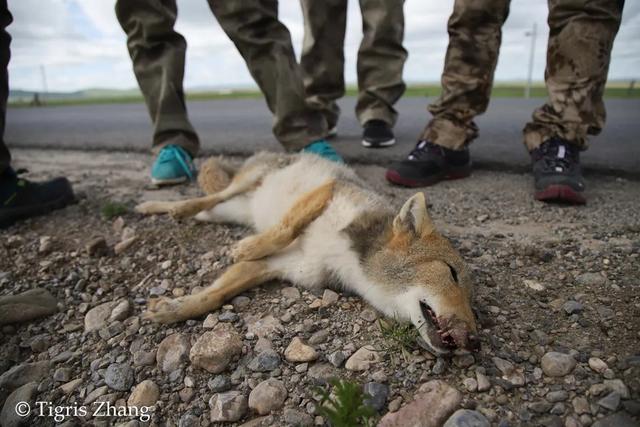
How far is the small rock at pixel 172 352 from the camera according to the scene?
7.17 ft

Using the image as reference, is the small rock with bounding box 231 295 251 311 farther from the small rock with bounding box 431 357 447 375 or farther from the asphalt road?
the asphalt road

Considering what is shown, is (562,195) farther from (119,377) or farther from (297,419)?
(119,377)

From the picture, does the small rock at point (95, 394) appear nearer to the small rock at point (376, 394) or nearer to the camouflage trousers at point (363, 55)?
the small rock at point (376, 394)

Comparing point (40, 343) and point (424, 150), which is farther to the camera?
point (424, 150)

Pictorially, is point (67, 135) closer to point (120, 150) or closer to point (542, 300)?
point (120, 150)

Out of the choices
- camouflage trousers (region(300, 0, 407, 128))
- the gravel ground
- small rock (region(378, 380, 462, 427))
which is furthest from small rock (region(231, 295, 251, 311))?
camouflage trousers (region(300, 0, 407, 128))

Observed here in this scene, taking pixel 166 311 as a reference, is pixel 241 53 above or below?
above

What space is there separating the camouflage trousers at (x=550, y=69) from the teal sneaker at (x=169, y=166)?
2707 mm

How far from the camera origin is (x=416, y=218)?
8.95 ft

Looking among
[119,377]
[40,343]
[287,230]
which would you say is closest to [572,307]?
[287,230]

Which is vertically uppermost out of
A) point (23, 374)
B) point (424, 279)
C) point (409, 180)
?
point (424, 279)

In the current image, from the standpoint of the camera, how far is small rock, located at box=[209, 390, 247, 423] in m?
1.86

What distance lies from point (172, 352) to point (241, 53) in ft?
11.5

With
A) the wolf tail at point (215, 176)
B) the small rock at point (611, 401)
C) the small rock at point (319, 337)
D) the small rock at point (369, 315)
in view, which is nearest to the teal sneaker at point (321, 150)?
the wolf tail at point (215, 176)
